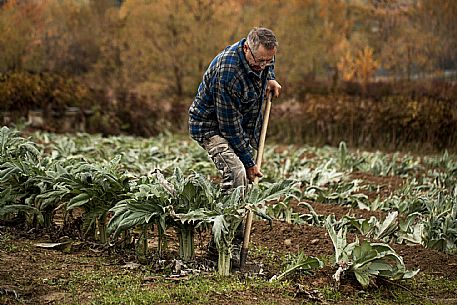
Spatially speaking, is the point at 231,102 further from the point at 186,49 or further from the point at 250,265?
the point at 186,49

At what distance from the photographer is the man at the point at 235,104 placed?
4344 millimetres

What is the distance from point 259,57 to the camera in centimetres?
428

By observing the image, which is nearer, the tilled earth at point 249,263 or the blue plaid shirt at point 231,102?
the tilled earth at point 249,263

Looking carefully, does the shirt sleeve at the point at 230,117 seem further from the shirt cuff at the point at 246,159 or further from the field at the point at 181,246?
the field at the point at 181,246

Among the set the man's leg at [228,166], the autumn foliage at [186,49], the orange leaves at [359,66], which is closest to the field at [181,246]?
the man's leg at [228,166]

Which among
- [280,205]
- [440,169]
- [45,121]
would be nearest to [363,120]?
[440,169]

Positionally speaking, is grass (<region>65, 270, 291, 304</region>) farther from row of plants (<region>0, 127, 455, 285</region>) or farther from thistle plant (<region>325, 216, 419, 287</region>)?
thistle plant (<region>325, 216, 419, 287</region>)

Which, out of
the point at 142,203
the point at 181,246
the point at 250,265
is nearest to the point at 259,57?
the point at 142,203

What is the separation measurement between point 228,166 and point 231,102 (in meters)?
0.44

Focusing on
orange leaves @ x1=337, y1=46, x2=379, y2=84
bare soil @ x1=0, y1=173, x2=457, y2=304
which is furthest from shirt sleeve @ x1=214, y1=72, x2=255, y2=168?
orange leaves @ x1=337, y1=46, x2=379, y2=84

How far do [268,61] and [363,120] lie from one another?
8.65 metres

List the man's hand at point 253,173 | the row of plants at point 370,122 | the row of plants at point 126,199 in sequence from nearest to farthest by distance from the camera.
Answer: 1. the row of plants at point 126,199
2. the man's hand at point 253,173
3. the row of plants at point 370,122

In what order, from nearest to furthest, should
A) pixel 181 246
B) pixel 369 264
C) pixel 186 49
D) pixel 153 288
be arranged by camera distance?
pixel 153 288 → pixel 369 264 → pixel 181 246 → pixel 186 49

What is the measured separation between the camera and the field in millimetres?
3896
